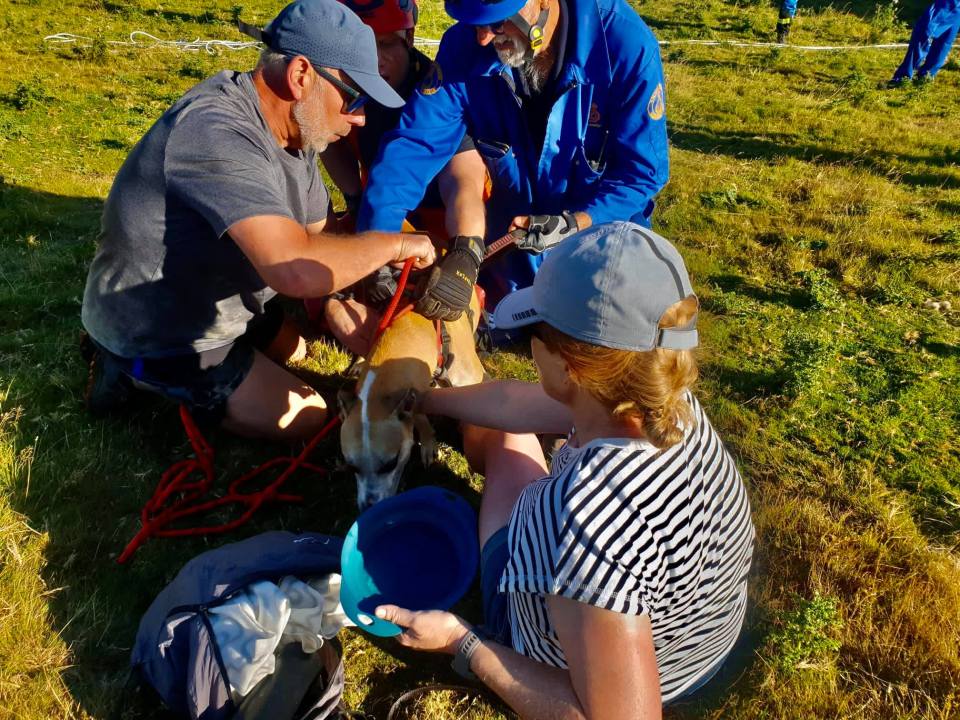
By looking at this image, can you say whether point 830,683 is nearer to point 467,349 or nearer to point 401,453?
point 401,453

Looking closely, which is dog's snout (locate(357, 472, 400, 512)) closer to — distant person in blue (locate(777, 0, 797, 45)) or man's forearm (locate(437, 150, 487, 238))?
man's forearm (locate(437, 150, 487, 238))

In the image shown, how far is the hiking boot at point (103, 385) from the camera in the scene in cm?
387

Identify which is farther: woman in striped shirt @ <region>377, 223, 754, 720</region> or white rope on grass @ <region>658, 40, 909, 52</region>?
white rope on grass @ <region>658, 40, 909, 52</region>

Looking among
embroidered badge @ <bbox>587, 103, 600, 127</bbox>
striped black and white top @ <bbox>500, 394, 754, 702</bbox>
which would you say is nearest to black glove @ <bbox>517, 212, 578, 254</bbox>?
embroidered badge @ <bbox>587, 103, 600, 127</bbox>

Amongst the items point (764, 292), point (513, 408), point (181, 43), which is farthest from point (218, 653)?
point (181, 43)

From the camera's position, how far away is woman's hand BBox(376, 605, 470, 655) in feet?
7.57

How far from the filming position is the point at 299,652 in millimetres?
2650

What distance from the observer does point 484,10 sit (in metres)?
3.67

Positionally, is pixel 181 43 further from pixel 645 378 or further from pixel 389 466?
pixel 645 378

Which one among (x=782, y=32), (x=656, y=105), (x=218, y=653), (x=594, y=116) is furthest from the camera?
(x=782, y=32)

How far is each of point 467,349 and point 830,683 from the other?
8.57 feet

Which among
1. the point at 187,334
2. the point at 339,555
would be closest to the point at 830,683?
the point at 339,555

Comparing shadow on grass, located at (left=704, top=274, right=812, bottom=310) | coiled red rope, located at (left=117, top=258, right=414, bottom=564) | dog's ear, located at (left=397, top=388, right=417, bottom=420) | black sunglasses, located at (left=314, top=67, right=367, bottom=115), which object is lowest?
coiled red rope, located at (left=117, top=258, right=414, bottom=564)

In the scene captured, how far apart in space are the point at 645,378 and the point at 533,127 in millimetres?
3381
